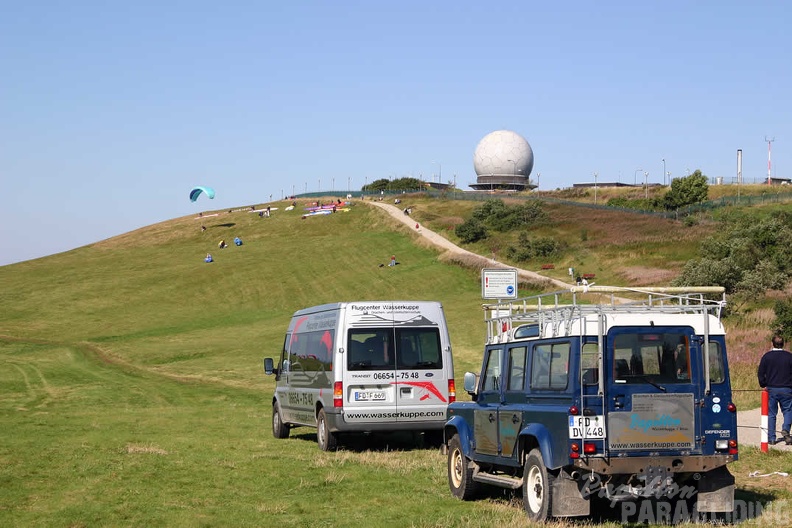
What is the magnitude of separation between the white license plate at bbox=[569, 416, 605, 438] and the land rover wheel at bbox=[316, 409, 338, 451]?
33.7 feet

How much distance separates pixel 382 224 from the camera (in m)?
108

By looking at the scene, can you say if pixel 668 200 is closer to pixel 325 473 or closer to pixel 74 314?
pixel 74 314

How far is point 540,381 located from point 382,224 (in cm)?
9507

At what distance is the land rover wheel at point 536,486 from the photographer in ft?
38.7

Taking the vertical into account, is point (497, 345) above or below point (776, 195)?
below

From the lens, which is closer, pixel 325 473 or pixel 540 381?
pixel 540 381

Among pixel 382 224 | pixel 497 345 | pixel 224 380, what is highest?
pixel 382 224

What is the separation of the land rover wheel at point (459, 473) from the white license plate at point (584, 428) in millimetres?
3115

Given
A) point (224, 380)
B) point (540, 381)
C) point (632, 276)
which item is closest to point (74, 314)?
point (224, 380)

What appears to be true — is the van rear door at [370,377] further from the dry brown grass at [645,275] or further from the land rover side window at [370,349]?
the dry brown grass at [645,275]

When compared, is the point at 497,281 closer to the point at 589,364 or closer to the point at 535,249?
the point at 589,364

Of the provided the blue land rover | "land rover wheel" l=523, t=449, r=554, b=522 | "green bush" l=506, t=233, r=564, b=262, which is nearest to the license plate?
"land rover wheel" l=523, t=449, r=554, b=522

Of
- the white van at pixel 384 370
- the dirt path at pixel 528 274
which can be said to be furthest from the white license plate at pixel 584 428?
the white van at pixel 384 370

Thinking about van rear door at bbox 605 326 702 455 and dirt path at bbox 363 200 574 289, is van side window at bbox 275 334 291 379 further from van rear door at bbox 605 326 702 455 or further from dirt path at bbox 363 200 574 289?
dirt path at bbox 363 200 574 289
